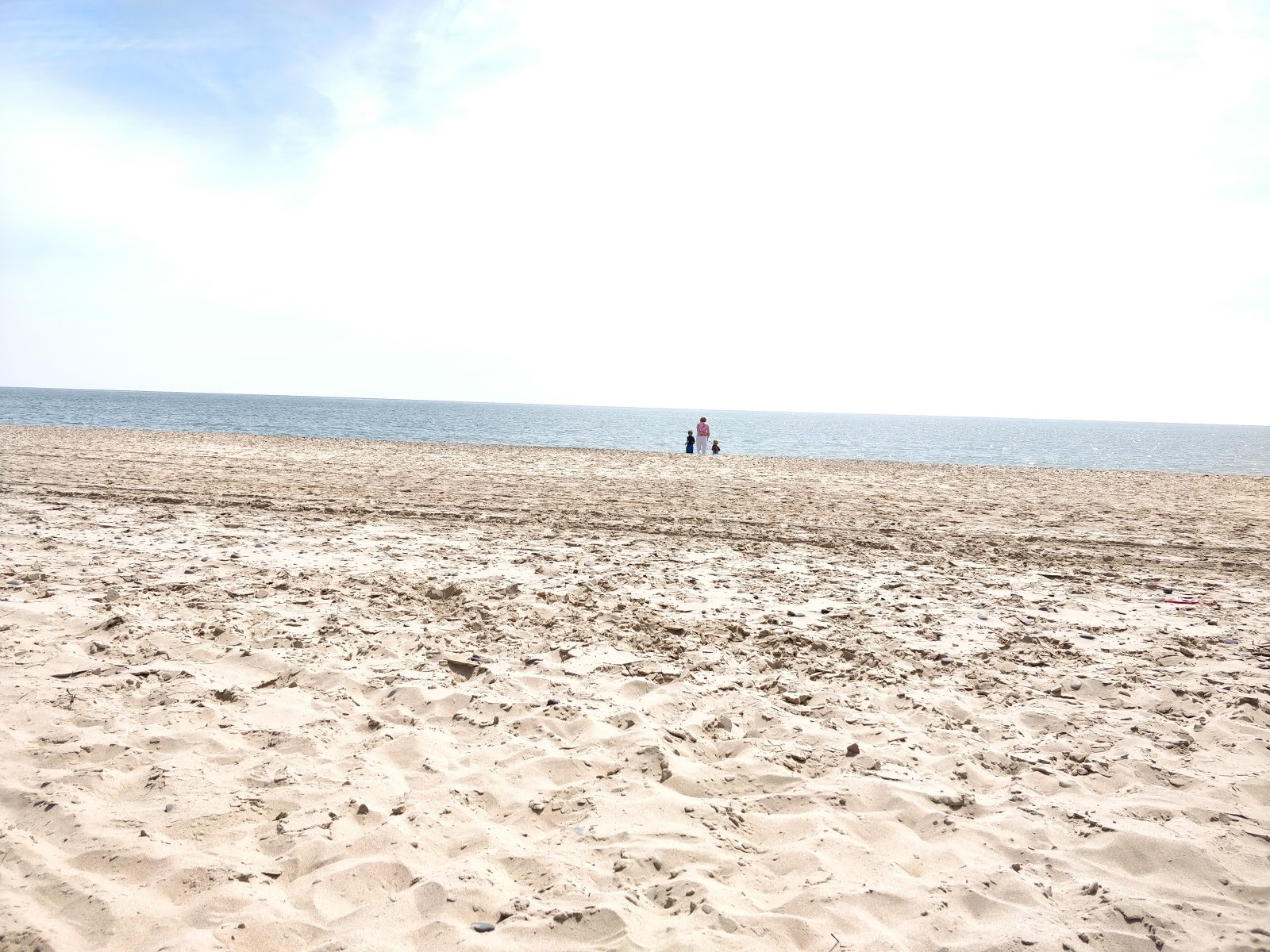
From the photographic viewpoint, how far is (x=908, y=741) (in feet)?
14.1

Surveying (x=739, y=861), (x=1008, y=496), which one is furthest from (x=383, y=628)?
(x=1008, y=496)

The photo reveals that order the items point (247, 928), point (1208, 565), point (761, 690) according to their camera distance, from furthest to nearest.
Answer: point (1208, 565) → point (761, 690) → point (247, 928)

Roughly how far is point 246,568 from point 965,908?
7060mm

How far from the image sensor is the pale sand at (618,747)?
2846mm

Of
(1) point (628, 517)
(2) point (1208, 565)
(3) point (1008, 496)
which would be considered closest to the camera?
(2) point (1208, 565)

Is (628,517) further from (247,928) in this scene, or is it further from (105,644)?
(247,928)

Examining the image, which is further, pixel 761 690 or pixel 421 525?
pixel 421 525

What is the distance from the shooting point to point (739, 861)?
3.18 m

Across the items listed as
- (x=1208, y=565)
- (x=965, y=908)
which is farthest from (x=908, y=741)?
(x=1208, y=565)

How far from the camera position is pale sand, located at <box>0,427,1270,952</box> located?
9.34ft

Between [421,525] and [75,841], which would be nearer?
[75,841]

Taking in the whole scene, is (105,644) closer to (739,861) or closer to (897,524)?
(739,861)

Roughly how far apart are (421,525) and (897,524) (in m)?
7.66

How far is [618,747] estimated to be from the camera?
4152mm
